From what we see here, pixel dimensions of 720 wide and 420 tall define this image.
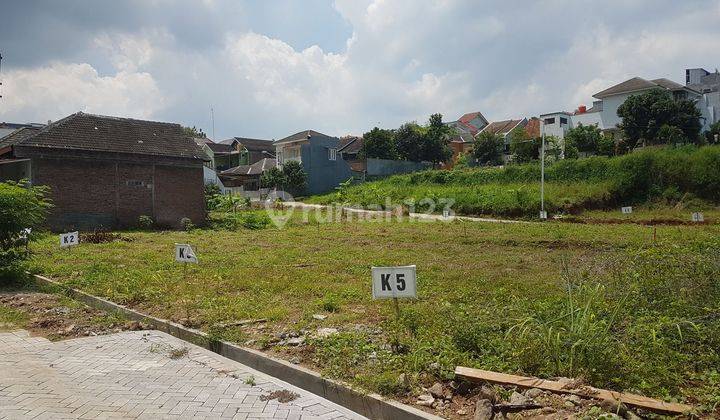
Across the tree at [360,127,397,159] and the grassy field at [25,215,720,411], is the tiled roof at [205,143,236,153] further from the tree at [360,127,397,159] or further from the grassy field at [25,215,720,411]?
the grassy field at [25,215,720,411]

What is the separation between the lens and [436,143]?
158ft

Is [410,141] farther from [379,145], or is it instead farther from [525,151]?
[525,151]

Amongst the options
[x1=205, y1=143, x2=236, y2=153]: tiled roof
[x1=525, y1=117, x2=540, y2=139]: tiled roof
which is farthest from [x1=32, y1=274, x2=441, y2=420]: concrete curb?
[x1=205, y1=143, x2=236, y2=153]: tiled roof

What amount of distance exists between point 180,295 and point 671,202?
30.3 meters

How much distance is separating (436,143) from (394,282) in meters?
43.7

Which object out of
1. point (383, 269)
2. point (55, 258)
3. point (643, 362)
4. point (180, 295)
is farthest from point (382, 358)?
point (55, 258)

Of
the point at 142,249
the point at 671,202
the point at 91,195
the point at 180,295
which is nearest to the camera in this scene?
the point at 180,295

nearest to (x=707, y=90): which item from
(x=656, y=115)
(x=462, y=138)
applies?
(x=656, y=115)

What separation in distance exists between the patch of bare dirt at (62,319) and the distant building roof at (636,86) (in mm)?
45246

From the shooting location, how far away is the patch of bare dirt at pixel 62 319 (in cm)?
685

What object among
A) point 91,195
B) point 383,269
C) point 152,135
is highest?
point 152,135

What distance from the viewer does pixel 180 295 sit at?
8.39 m

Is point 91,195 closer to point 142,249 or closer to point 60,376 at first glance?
point 142,249

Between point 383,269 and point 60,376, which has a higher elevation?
point 383,269
